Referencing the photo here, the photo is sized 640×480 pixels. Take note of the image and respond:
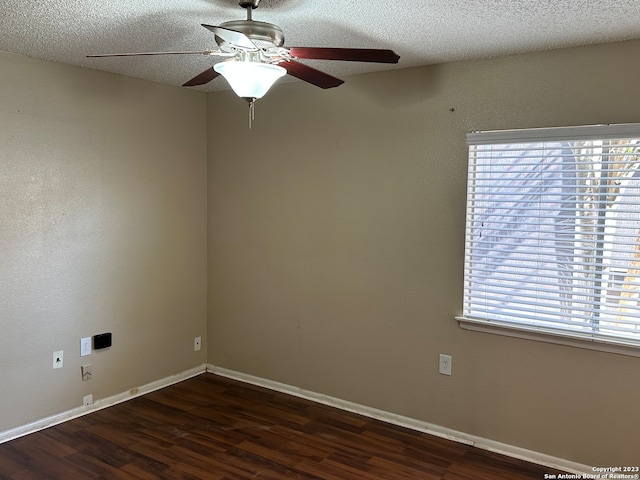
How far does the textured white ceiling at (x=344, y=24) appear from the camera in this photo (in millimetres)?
2295

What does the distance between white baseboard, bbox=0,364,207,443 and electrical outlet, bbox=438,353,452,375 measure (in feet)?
6.73

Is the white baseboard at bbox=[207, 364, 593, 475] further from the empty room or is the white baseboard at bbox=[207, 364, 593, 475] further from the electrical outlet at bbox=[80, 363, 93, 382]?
the electrical outlet at bbox=[80, 363, 93, 382]

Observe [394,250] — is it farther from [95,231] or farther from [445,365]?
[95,231]

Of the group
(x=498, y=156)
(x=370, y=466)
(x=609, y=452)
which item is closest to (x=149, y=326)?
(x=370, y=466)

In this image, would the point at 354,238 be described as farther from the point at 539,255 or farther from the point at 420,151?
the point at 539,255

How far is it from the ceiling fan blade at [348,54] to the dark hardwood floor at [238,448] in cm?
209

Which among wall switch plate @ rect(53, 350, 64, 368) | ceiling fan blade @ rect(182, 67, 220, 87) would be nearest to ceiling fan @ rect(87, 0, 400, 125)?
ceiling fan blade @ rect(182, 67, 220, 87)

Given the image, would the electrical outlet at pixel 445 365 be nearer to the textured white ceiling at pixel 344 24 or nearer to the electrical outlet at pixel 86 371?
the textured white ceiling at pixel 344 24

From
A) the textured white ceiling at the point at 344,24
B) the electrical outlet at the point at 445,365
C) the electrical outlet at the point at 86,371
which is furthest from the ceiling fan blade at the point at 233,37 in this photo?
the electrical outlet at the point at 86,371

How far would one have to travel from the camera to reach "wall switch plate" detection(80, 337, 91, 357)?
3617 millimetres

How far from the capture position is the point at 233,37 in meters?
1.94

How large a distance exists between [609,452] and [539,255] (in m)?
1.09

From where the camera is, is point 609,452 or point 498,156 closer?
point 609,452

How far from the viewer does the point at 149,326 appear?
4.05 meters
